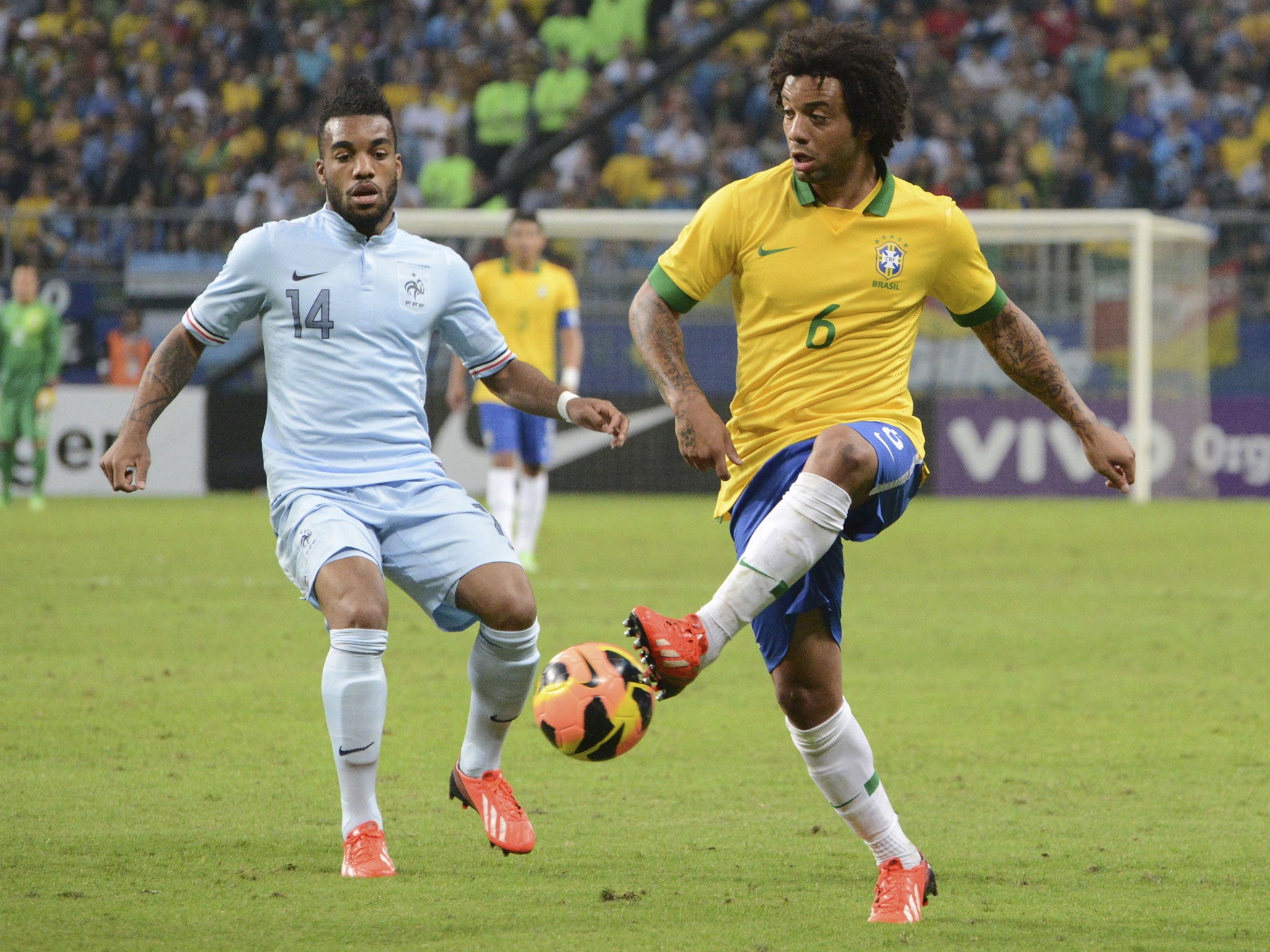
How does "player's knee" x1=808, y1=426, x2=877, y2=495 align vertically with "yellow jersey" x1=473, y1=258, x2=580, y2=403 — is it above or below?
above

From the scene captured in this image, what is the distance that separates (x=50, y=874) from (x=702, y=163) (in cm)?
1697

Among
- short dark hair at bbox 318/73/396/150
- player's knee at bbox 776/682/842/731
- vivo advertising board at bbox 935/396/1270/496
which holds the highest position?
short dark hair at bbox 318/73/396/150

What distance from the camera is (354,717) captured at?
4184 millimetres

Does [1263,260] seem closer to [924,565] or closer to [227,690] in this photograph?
[924,565]

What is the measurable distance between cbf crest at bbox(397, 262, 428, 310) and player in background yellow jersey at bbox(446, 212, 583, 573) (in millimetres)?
6776

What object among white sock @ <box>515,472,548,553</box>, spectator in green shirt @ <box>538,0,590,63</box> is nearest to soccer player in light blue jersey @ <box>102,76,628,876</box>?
white sock @ <box>515,472,548,553</box>

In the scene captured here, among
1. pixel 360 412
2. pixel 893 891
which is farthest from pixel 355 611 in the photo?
pixel 893 891

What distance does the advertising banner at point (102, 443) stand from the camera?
17.8 m

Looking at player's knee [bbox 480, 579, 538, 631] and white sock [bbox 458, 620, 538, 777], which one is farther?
white sock [bbox 458, 620, 538, 777]

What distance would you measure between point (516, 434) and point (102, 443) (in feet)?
26.1

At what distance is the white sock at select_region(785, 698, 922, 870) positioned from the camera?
402cm

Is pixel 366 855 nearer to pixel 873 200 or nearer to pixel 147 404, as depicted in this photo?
pixel 147 404

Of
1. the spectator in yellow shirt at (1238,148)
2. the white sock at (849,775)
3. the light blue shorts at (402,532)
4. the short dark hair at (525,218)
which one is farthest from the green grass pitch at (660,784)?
the spectator in yellow shirt at (1238,148)

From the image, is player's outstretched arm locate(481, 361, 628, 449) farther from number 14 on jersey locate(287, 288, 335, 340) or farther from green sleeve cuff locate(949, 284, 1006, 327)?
green sleeve cuff locate(949, 284, 1006, 327)
